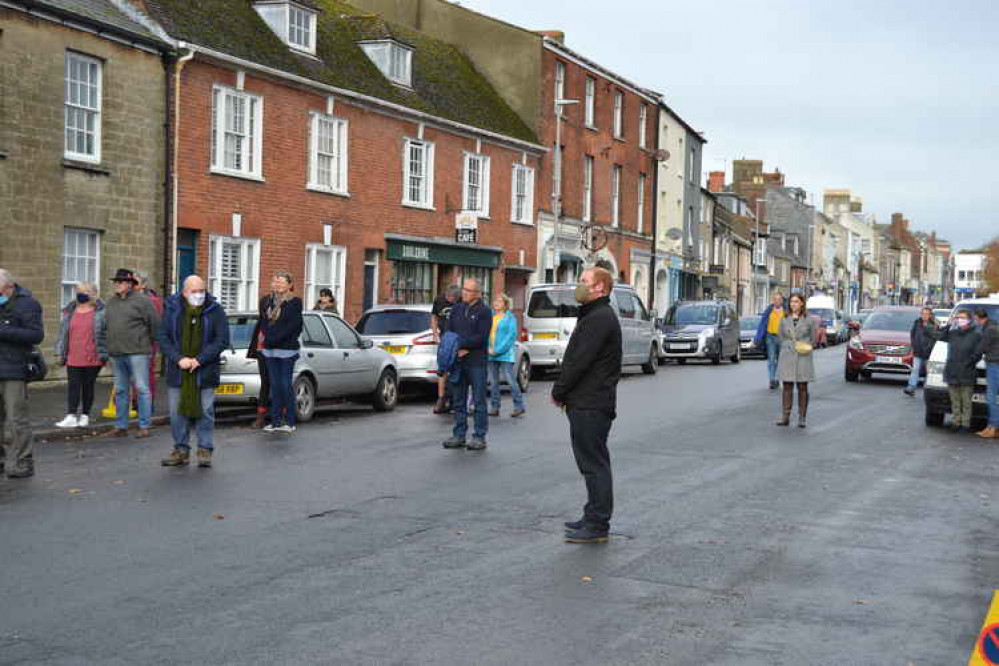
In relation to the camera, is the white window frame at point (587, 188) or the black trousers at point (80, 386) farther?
the white window frame at point (587, 188)

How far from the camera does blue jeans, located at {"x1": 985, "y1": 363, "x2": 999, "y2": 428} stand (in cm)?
1606

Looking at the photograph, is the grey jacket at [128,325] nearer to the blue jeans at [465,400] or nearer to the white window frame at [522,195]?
the blue jeans at [465,400]

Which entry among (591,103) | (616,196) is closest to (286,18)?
(591,103)

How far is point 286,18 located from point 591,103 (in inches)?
755

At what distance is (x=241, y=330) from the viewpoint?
16.6 metres

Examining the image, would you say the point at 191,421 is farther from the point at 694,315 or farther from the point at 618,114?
the point at 618,114

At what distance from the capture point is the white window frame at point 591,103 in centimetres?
4438

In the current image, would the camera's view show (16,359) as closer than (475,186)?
Yes

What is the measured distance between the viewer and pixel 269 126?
86.1ft

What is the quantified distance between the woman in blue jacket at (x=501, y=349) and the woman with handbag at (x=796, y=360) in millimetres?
3859

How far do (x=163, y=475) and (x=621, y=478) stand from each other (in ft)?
14.2

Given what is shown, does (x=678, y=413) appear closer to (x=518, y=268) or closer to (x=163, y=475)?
(x=163, y=475)

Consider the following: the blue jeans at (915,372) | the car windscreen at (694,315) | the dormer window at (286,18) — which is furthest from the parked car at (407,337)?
the car windscreen at (694,315)

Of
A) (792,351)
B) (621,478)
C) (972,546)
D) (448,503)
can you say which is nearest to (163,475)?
(448,503)
